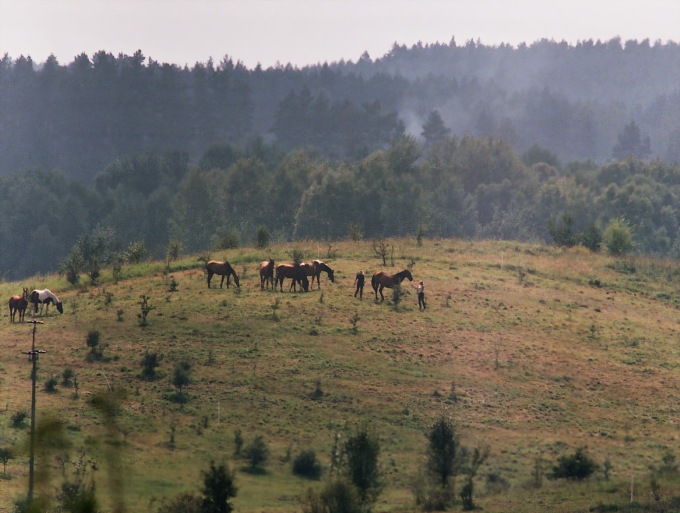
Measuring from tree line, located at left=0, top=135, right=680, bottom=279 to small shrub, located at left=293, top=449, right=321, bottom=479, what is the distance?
7886cm

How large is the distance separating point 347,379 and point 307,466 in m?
8.63

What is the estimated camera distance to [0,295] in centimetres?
5975

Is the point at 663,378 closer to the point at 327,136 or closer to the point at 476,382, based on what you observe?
the point at 476,382

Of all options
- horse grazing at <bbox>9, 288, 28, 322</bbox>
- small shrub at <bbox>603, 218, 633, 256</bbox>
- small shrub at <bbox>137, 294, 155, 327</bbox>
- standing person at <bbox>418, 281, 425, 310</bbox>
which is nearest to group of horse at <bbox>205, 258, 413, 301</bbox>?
standing person at <bbox>418, 281, 425, 310</bbox>

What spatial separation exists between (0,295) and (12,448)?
26.4m

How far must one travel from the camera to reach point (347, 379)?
4475 cm

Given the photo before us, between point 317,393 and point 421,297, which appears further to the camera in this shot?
point 421,297

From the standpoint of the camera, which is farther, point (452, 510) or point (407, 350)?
point (407, 350)

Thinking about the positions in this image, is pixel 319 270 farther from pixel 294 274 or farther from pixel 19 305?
pixel 19 305

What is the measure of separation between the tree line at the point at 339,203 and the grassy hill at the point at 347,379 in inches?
2294

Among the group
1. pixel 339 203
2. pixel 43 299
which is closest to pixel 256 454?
pixel 43 299

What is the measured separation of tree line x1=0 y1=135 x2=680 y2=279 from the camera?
401 feet

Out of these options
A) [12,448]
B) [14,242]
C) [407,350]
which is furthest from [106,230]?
[12,448]

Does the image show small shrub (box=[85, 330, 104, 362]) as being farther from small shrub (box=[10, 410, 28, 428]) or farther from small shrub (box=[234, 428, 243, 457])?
small shrub (box=[234, 428, 243, 457])
